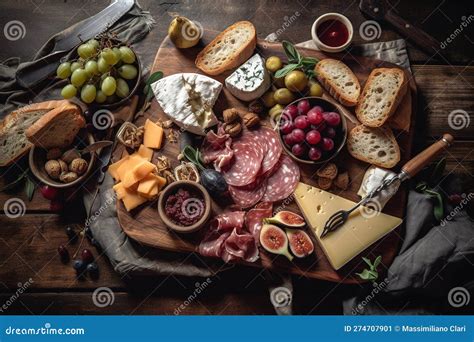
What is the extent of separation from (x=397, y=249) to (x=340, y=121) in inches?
27.1

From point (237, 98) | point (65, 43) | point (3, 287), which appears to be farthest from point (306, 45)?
point (3, 287)

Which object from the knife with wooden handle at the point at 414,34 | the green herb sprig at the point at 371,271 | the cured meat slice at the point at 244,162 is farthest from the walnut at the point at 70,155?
the knife with wooden handle at the point at 414,34

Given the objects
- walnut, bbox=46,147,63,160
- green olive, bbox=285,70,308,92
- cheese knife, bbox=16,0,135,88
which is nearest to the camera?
green olive, bbox=285,70,308,92

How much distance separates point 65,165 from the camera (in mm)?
2451

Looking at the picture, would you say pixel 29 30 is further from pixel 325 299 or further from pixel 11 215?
pixel 325 299

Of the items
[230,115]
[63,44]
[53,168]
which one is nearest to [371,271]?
[230,115]

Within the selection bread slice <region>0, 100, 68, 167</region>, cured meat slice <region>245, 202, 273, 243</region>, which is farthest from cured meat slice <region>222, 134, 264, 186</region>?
bread slice <region>0, 100, 68, 167</region>

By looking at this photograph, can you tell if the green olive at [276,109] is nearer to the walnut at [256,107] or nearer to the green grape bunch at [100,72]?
the walnut at [256,107]

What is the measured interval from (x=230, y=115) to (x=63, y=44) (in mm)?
1057

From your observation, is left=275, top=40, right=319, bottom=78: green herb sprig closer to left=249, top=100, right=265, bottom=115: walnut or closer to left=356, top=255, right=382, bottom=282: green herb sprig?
left=249, top=100, right=265, bottom=115: walnut

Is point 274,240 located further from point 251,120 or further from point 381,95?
point 381,95

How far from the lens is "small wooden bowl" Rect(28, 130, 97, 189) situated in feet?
7.91

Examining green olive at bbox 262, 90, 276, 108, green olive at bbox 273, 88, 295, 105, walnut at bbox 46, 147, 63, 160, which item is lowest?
walnut at bbox 46, 147, 63, 160

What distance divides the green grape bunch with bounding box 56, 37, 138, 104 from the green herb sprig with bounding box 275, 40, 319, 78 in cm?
77
